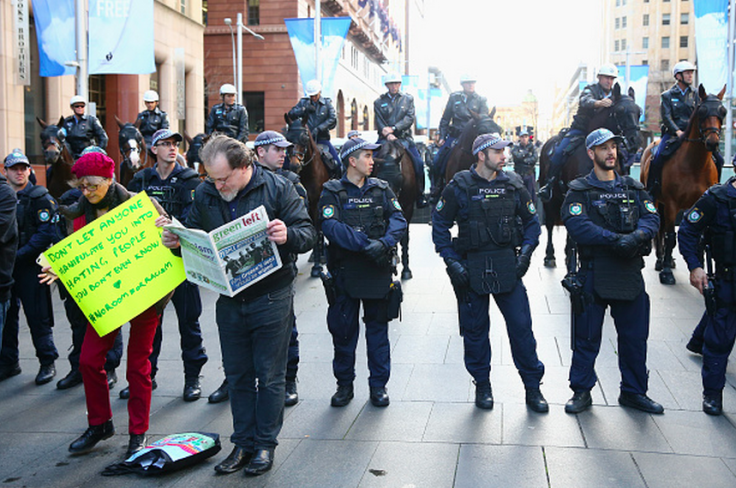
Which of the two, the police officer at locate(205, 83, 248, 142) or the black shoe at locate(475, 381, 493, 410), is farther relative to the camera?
the police officer at locate(205, 83, 248, 142)

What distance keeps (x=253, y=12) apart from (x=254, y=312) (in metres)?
43.1

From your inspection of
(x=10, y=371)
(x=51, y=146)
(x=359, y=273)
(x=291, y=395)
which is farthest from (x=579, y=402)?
(x=51, y=146)

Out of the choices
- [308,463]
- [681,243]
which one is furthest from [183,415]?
[681,243]

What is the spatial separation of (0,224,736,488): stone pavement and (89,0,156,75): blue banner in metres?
7.57

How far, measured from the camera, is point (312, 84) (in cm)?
1355

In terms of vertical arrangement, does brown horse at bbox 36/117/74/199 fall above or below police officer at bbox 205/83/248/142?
below

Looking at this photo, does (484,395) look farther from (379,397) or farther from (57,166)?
(57,166)

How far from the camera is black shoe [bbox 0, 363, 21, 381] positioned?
300 inches

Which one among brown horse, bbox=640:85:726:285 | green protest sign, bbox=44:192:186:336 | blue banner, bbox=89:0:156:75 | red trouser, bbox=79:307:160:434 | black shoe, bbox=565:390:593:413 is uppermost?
blue banner, bbox=89:0:156:75

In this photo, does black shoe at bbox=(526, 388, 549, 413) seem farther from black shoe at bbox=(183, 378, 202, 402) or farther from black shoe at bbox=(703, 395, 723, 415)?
black shoe at bbox=(183, 378, 202, 402)

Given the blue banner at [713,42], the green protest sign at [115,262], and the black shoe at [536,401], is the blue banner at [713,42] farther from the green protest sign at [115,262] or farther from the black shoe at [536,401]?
the green protest sign at [115,262]

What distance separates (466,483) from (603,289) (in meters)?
2.11

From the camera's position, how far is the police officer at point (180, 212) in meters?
6.82

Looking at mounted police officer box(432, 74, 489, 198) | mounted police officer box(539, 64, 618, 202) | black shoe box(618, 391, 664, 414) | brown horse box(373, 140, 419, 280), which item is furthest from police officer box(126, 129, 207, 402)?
mounted police officer box(432, 74, 489, 198)
